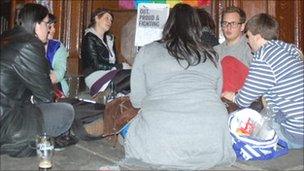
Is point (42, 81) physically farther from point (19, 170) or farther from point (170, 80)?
point (170, 80)

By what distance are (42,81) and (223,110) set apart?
1604 millimetres

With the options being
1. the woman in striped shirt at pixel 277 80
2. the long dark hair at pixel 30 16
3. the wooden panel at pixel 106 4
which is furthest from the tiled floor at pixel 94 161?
the wooden panel at pixel 106 4

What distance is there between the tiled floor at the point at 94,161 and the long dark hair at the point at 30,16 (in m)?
1.18

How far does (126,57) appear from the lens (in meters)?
7.58

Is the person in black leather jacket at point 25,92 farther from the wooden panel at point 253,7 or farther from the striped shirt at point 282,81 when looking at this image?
the wooden panel at point 253,7

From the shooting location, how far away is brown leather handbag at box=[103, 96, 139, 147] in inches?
159

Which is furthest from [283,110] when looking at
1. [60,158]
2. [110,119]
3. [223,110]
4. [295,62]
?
[60,158]

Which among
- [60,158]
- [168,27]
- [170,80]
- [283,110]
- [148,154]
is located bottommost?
[60,158]

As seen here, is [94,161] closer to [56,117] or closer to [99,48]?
[56,117]

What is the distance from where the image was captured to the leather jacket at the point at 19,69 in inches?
146

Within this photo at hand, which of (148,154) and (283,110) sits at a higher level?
(283,110)

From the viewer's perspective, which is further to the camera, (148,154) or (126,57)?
(126,57)

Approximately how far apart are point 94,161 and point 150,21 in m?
3.01

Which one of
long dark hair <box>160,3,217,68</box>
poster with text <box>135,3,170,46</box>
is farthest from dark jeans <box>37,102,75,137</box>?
poster with text <box>135,3,170,46</box>
